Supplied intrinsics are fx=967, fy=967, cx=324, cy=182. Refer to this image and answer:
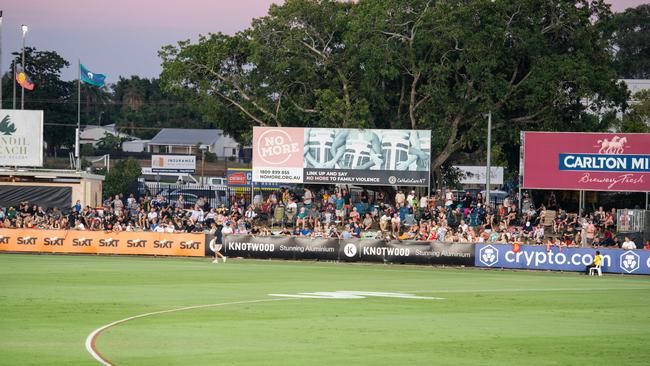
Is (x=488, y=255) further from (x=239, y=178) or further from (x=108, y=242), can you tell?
(x=239, y=178)

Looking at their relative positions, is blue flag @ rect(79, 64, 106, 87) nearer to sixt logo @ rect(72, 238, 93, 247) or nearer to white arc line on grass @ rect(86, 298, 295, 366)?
sixt logo @ rect(72, 238, 93, 247)

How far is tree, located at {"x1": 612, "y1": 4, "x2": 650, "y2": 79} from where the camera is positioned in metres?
147

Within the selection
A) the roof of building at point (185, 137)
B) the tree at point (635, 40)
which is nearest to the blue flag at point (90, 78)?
the roof of building at point (185, 137)

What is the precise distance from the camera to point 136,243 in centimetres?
4766

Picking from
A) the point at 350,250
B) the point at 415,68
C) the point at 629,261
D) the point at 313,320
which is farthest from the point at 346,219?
the point at 313,320

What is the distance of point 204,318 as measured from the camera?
71.9 ft

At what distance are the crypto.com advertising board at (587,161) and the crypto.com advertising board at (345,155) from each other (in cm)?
601

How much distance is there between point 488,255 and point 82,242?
64.5 ft

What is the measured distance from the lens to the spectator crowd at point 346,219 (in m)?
48.8

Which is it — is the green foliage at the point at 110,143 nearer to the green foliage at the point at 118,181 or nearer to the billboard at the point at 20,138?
the green foliage at the point at 118,181

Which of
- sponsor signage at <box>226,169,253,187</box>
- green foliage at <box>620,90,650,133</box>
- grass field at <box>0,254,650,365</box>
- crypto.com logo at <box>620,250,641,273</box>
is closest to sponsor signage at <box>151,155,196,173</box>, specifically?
sponsor signage at <box>226,169,253,187</box>

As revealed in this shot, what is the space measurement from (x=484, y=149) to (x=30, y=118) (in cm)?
2880

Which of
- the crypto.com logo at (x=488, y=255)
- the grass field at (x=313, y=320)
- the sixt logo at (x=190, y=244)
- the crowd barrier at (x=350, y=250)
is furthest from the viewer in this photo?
the sixt logo at (x=190, y=244)

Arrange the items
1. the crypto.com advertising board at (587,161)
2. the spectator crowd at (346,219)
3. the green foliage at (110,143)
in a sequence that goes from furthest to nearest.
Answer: the green foliage at (110,143), the crypto.com advertising board at (587,161), the spectator crowd at (346,219)
